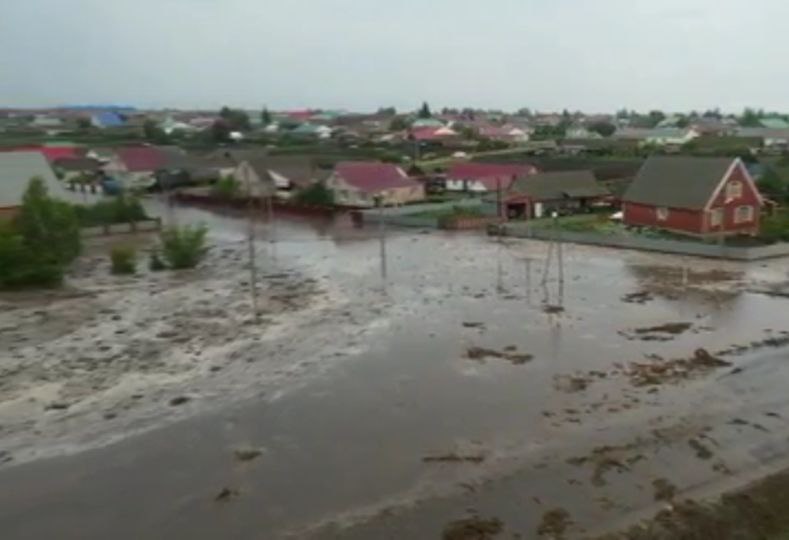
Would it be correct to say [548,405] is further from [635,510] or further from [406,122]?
[406,122]

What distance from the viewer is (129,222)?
30.1m

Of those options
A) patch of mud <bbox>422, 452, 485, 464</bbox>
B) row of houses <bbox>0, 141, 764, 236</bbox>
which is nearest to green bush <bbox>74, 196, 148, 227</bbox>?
row of houses <bbox>0, 141, 764, 236</bbox>

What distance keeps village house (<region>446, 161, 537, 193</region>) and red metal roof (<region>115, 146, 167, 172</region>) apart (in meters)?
17.1

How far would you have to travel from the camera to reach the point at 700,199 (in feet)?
81.2

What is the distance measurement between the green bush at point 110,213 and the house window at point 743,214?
2081cm

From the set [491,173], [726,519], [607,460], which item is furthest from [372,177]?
[726,519]

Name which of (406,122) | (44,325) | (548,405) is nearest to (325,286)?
(44,325)

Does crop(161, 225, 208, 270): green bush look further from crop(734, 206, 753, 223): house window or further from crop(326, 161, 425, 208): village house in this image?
crop(734, 206, 753, 223): house window

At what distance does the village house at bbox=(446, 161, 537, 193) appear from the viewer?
3691cm

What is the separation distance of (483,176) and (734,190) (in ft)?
46.6

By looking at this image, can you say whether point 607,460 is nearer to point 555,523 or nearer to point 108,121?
point 555,523

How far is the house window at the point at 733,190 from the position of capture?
25.0 metres

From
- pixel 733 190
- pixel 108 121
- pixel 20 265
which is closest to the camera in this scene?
pixel 20 265

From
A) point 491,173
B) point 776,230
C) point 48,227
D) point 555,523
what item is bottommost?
point 555,523
